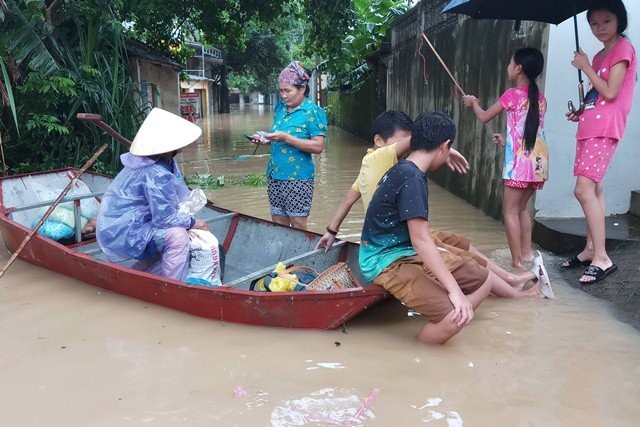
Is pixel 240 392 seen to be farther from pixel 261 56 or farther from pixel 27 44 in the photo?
pixel 261 56

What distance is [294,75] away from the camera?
3.89m

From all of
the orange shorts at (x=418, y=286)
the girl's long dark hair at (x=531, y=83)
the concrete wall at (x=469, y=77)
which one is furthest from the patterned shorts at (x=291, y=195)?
the concrete wall at (x=469, y=77)

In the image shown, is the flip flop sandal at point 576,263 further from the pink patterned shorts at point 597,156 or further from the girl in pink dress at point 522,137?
the pink patterned shorts at point 597,156

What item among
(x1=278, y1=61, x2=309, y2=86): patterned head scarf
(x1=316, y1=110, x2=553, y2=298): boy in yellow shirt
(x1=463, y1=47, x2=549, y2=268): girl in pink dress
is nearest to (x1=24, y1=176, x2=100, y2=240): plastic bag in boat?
(x1=278, y1=61, x2=309, y2=86): patterned head scarf

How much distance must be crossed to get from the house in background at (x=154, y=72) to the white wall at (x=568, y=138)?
6091 millimetres

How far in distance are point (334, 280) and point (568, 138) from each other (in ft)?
8.55

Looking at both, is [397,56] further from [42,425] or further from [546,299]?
[42,425]

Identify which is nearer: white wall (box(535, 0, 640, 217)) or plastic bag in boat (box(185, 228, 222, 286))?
plastic bag in boat (box(185, 228, 222, 286))

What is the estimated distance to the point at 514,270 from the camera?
14.1ft

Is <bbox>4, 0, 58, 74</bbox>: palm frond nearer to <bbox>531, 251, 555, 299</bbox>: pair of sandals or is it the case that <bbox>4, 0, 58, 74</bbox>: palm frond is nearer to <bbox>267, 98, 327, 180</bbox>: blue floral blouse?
<bbox>267, 98, 327, 180</bbox>: blue floral blouse

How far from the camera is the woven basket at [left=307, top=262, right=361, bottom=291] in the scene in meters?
3.39

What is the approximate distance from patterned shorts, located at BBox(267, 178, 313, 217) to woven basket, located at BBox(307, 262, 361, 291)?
31.4 inches

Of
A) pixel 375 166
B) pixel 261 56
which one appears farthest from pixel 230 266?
pixel 261 56

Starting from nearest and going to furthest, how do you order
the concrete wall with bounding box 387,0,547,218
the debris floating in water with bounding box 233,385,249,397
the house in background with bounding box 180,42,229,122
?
1. the debris floating in water with bounding box 233,385,249,397
2. the concrete wall with bounding box 387,0,547,218
3. the house in background with bounding box 180,42,229,122
